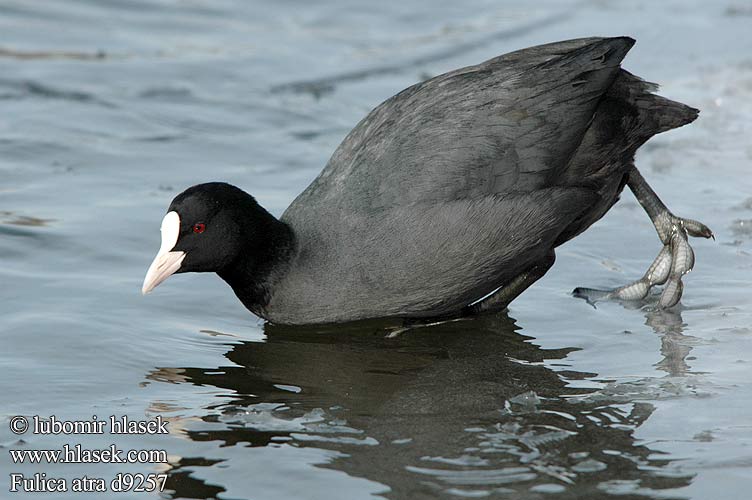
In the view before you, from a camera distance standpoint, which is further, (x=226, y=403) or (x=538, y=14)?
(x=538, y=14)

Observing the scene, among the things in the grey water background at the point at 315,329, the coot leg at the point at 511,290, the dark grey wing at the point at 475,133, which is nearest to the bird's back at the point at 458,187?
the dark grey wing at the point at 475,133

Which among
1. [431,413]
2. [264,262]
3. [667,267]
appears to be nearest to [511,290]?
[667,267]

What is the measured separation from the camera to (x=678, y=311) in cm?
499

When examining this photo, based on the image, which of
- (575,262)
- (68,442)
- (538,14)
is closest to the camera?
(68,442)

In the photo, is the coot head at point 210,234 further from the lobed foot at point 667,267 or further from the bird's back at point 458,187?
the lobed foot at point 667,267

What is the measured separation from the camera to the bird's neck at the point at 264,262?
15.5 ft

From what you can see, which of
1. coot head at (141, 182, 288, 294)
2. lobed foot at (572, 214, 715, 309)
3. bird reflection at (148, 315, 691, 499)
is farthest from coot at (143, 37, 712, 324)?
lobed foot at (572, 214, 715, 309)

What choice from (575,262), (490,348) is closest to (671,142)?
(575,262)

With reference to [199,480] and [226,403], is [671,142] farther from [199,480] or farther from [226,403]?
[199,480]

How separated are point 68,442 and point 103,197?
8.86 feet

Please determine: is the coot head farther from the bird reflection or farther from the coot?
the bird reflection

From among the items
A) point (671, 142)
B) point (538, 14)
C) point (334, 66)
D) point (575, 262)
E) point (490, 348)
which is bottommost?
point (490, 348)

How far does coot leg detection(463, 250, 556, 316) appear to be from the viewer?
5000 millimetres

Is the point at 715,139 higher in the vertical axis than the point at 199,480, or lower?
higher
